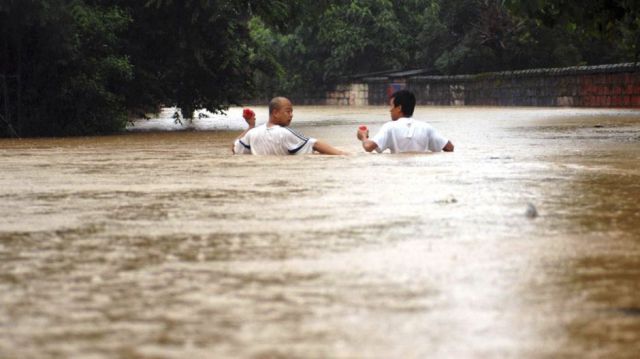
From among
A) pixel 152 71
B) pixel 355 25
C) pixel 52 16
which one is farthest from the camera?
pixel 355 25

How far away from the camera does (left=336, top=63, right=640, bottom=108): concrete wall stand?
42.9 m

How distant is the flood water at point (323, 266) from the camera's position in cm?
329

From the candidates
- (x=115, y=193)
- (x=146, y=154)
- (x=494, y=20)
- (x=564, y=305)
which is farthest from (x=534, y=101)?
(x=564, y=305)

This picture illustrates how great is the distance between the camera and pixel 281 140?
11961mm

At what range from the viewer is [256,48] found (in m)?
27.1

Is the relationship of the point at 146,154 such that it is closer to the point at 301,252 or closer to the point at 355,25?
the point at 301,252

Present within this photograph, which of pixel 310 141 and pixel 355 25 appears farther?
pixel 355 25

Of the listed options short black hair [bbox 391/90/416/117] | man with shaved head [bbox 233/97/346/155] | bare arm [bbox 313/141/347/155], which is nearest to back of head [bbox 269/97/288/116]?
man with shaved head [bbox 233/97/346/155]

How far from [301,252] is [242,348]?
1890 millimetres

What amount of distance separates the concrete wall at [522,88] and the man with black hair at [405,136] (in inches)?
1027

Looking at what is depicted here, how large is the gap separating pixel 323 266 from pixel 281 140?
7.38 metres

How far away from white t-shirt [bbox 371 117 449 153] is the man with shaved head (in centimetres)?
47

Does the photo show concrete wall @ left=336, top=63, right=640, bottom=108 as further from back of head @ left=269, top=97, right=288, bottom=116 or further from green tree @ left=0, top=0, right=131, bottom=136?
back of head @ left=269, top=97, right=288, bottom=116

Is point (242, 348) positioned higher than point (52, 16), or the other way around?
point (52, 16)
